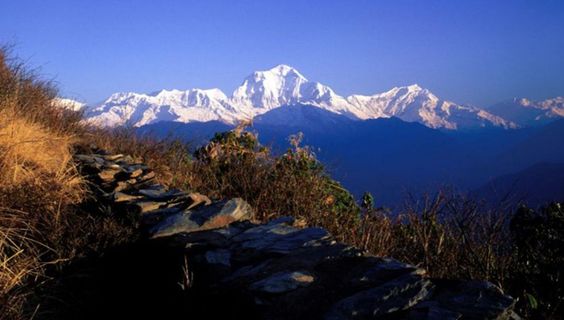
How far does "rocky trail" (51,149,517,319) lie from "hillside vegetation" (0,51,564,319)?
0.27 metres

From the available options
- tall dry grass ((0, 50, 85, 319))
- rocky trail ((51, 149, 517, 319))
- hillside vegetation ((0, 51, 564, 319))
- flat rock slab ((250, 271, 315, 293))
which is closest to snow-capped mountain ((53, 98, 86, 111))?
hillside vegetation ((0, 51, 564, 319))

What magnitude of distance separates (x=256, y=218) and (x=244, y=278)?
2246 mm

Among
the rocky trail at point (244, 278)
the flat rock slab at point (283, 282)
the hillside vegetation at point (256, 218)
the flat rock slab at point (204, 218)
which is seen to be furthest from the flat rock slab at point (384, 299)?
the flat rock slab at point (204, 218)

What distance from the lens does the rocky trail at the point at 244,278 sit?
2227 mm

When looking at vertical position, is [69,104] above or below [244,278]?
above

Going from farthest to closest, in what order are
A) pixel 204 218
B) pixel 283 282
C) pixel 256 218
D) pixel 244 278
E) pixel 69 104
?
pixel 69 104
pixel 256 218
pixel 204 218
pixel 244 278
pixel 283 282

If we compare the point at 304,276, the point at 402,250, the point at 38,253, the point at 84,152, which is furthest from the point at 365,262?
the point at 84,152

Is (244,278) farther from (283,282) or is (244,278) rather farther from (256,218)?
(256,218)

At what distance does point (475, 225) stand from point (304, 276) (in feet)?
9.34

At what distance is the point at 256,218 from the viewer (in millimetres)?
4957

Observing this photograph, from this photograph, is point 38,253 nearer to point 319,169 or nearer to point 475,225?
point 475,225

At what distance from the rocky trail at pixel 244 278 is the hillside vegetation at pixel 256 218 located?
27 cm

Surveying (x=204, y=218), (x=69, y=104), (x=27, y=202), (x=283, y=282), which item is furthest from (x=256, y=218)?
(x=69, y=104)

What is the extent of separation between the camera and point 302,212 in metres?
5.34
